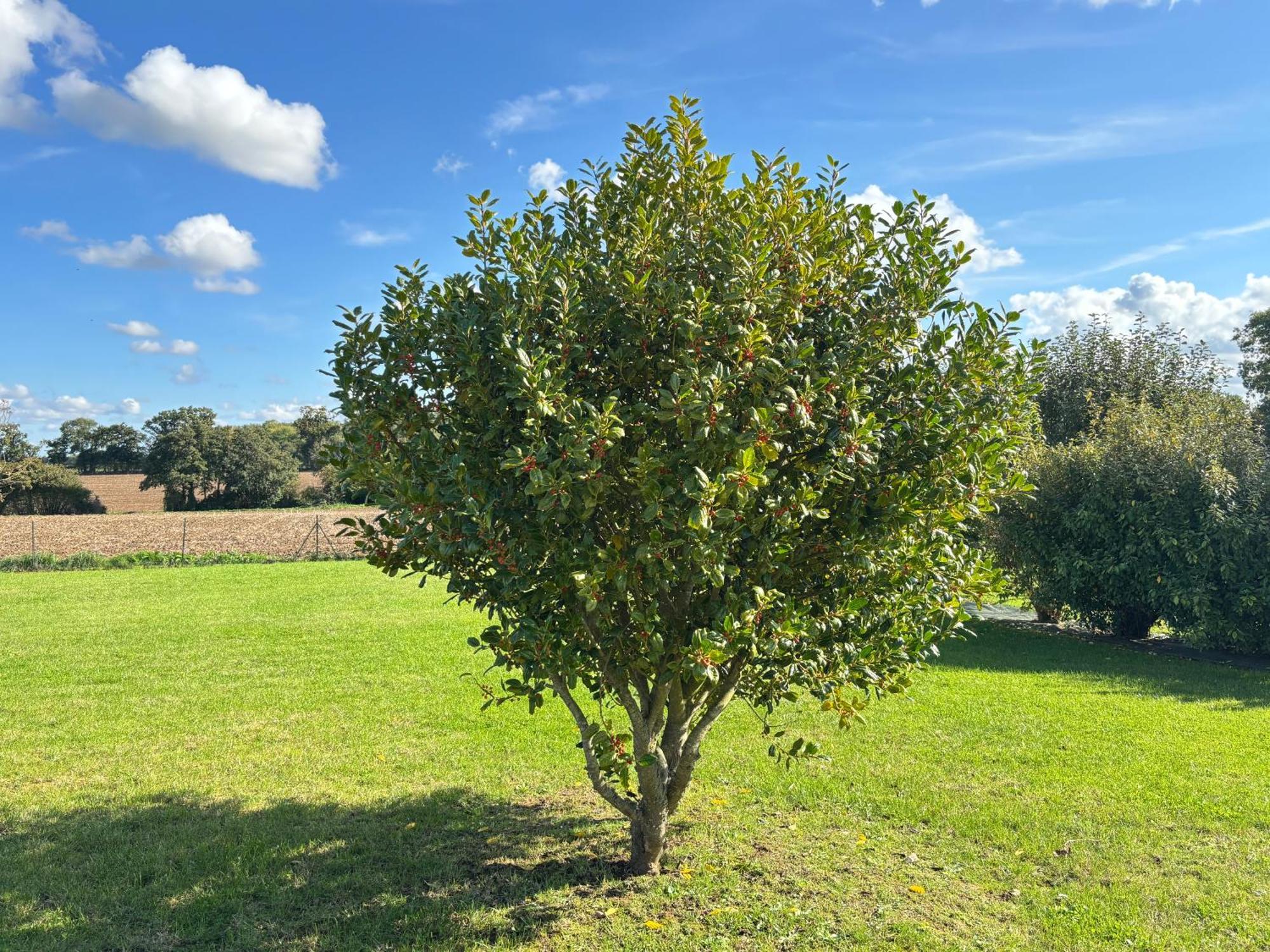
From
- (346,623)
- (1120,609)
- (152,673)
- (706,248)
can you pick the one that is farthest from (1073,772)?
(346,623)

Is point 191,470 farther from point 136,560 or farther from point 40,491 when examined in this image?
point 136,560

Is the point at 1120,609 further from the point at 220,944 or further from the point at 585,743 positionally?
the point at 220,944

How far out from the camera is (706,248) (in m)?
4.16

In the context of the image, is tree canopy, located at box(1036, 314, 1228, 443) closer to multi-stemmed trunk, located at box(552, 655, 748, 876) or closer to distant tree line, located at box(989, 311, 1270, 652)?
distant tree line, located at box(989, 311, 1270, 652)

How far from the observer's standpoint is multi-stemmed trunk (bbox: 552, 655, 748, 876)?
15.4 ft

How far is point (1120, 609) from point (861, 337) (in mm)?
13090

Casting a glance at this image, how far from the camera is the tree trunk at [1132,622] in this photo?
48.0ft

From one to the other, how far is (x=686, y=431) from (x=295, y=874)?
12.4 ft

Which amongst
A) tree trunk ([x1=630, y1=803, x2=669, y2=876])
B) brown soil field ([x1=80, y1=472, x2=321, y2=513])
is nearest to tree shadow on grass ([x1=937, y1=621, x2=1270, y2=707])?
tree trunk ([x1=630, y1=803, x2=669, y2=876])

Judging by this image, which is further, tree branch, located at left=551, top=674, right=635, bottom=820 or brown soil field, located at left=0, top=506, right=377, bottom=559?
brown soil field, located at left=0, top=506, right=377, bottom=559

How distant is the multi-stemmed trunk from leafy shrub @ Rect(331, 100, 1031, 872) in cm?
5

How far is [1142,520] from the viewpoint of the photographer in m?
13.6

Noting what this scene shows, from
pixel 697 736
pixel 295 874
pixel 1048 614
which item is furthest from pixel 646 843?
pixel 1048 614

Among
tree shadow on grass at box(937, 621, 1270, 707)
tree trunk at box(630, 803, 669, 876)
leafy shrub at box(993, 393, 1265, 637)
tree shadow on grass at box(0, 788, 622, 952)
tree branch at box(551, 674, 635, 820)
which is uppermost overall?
leafy shrub at box(993, 393, 1265, 637)
